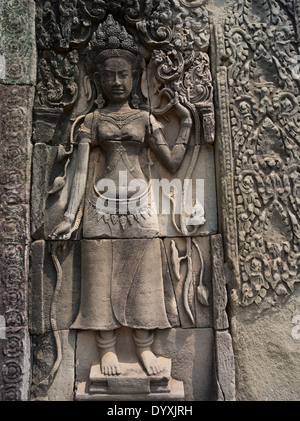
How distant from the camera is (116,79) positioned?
11.8 feet

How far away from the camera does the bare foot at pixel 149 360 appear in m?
3.24

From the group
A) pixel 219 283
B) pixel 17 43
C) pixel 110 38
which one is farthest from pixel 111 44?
pixel 219 283

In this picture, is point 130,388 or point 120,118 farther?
point 120,118

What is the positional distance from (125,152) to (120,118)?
34 cm

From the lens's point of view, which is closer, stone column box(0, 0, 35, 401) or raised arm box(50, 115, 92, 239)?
stone column box(0, 0, 35, 401)

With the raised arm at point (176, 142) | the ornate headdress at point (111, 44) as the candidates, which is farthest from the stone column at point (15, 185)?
the raised arm at point (176, 142)

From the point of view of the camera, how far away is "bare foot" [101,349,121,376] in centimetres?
323

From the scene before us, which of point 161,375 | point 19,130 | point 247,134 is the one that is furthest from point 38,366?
point 247,134

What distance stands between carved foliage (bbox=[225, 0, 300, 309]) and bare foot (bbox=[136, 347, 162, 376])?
3.17ft

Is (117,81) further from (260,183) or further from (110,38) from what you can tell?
(260,183)

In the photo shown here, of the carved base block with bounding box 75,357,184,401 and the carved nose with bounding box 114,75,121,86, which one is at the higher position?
the carved nose with bounding box 114,75,121,86

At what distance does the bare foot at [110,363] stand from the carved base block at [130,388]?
0.13ft

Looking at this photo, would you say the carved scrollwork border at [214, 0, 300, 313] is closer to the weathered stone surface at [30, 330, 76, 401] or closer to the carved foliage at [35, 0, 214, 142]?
the carved foliage at [35, 0, 214, 142]

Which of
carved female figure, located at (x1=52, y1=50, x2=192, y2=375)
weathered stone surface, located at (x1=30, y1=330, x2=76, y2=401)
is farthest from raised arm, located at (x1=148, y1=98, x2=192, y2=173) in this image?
weathered stone surface, located at (x1=30, y1=330, x2=76, y2=401)
